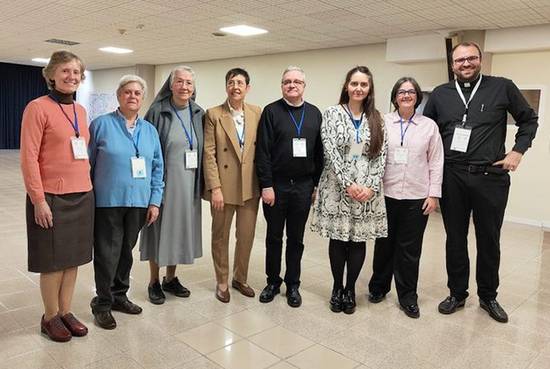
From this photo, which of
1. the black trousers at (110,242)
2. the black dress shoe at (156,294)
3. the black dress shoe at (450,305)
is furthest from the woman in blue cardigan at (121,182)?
the black dress shoe at (450,305)

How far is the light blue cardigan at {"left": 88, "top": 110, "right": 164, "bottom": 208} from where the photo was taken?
8.16ft

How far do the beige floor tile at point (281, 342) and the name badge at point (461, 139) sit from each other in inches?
56.8

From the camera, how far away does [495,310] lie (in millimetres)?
2979

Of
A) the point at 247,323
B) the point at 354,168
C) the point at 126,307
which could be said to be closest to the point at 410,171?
the point at 354,168

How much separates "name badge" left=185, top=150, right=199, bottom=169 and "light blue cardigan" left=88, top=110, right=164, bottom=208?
32 centimetres

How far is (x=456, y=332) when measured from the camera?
2748 mm

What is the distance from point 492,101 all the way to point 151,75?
424 inches

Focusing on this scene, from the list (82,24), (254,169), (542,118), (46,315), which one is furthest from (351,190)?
(82,24)

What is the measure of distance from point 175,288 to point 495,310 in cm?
210

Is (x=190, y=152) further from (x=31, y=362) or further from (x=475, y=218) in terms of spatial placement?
(x=475, y=218)

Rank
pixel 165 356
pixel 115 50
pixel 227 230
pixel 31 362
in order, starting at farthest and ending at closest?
pixel 115 50 → pixel 227 230 → pixel 165 356 → pixel 31 362

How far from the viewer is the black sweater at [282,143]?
2.87m

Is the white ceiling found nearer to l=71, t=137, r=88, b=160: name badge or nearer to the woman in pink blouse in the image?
the woman in pink blouse

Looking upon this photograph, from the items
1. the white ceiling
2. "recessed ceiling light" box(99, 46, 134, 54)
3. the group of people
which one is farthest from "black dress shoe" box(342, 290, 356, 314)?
"recessed ceiling light" box(99, 46, 134, 54)
